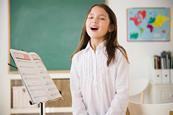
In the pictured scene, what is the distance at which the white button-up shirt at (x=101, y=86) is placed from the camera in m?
1.61

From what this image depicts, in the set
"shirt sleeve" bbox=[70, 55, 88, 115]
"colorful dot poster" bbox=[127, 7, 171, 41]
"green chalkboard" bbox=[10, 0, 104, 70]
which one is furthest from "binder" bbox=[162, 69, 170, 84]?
"shirt sleeve" bbox=[70, 55, 88, 115]

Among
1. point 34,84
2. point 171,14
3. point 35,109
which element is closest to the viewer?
point 34,84

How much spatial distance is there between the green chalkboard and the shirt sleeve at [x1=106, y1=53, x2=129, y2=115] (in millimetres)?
2268

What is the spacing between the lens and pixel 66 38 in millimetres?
3873

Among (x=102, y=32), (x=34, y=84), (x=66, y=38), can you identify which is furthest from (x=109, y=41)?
(x=66, y=38)

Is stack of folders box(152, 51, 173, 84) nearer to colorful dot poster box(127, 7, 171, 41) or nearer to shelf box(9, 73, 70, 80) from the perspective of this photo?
colorful dot poster box(127, 7, 171, 41)

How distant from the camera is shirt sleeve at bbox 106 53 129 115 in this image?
1579mm

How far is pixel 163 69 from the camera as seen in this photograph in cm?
379

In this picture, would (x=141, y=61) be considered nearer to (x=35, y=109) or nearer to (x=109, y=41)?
(x=35, y=109)

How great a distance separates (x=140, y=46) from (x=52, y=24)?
1.36 m

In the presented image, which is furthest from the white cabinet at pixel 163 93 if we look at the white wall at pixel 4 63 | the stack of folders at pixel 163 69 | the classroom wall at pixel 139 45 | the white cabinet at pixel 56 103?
the white wall at pixel 4 63

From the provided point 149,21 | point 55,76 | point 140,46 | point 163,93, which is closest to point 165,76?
point 163,93

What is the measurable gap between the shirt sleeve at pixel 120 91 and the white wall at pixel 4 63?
2598 mm

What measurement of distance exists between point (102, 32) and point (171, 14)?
8.74ft
